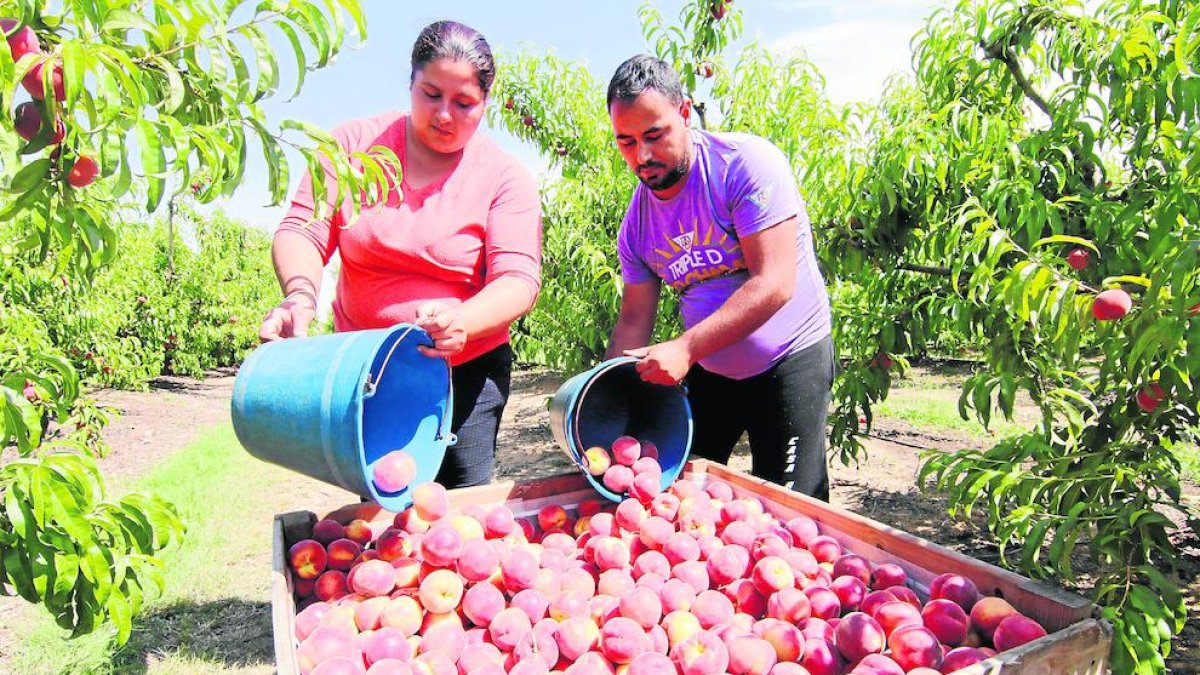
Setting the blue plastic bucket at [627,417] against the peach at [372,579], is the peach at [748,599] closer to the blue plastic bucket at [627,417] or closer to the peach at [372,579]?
the blue plastic bucket at [627,417]

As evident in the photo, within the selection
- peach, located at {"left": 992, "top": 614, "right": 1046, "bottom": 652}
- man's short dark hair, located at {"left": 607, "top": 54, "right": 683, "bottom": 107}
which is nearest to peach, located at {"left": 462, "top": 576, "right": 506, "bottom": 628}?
peach, located at {"left": 992, "top": 614, "right": 1046, "bottom": 652}

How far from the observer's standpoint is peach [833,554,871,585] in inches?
52.3

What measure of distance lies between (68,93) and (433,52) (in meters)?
0.91

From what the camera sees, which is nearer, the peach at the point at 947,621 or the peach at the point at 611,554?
the peach at the point at 947,621

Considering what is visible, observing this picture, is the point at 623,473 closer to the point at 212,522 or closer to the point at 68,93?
the point at 68,93

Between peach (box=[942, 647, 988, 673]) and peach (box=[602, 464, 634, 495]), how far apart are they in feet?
2.40

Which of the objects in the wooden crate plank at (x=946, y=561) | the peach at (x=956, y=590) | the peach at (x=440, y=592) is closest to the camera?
the wooden crate plank at (x=946, y=561)

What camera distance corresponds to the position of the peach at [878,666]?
955mm

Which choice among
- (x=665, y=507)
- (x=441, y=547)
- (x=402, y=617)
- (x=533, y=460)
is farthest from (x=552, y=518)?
(x=533, y=460)

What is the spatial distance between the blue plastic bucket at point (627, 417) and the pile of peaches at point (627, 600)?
174 millimetres

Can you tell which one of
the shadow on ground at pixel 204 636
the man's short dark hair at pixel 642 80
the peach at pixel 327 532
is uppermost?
the man's short dark hair at pixel 642 80

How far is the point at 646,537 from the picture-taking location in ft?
4.83

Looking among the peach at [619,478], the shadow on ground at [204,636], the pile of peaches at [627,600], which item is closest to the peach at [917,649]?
the pile of peaches at [627,600]

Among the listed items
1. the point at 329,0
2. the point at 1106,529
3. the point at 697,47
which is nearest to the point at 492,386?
the point at 329,0
